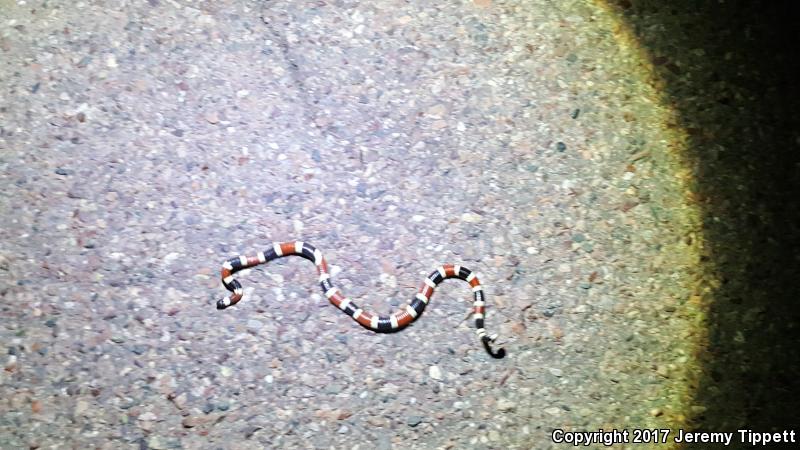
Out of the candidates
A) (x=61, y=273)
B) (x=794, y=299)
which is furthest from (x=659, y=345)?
(x=61, y=273)

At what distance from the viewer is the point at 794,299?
294cm

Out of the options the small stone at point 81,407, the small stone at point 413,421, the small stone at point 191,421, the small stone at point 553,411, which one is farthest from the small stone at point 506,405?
the small stone at point 81,407

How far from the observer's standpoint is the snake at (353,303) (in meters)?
2.85

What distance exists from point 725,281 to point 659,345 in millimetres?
431

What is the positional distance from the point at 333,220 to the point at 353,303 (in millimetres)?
408

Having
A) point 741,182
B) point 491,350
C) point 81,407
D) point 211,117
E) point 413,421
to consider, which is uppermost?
point 741,182

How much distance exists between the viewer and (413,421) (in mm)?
2701

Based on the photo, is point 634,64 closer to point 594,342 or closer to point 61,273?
point 594,342

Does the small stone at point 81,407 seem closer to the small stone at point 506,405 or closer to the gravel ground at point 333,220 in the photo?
the gravel ground at point 333,220

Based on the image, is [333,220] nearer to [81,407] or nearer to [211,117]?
[211,117]

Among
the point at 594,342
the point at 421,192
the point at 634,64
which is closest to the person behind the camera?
the point at 594,342

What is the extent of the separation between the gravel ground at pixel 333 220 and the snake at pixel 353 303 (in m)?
0.05

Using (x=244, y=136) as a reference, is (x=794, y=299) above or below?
above

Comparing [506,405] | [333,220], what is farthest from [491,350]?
[333,220]
